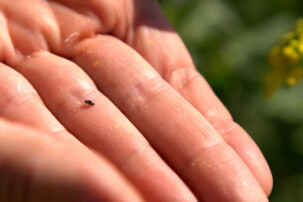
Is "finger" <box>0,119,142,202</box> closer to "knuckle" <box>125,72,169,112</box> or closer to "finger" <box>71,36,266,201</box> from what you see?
"finger" <box>71,36,266,201</box>

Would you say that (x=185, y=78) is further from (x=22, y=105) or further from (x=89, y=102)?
(x=22, y=105)

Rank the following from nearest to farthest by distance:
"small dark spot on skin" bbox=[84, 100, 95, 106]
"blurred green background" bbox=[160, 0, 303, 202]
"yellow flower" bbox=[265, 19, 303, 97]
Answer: "small dark spot on skin" bbox=[84, 100, 95, 106]
"yellow flower" bbox=[265, 19, 303, 97]
"blurred green background" bbox=[160, 0, 303, 202]

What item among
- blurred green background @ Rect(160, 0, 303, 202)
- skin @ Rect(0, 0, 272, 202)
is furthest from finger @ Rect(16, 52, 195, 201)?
blurred green background @ Rect(160, 0, 303, 202)

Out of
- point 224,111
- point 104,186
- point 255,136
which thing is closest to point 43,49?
point 224,111

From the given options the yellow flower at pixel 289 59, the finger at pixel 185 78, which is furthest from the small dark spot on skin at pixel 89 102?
the yellow flower at pixel 289 59

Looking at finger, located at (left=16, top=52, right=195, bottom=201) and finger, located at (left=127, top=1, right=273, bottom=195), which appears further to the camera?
finger, located at (left=127, top=1, right=273, bottom=195)

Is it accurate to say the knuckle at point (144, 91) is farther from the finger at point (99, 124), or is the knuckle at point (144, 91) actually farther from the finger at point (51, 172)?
the finger at point (51, 172)

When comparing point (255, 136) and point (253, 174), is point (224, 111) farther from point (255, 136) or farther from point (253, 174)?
point (255, 136)
